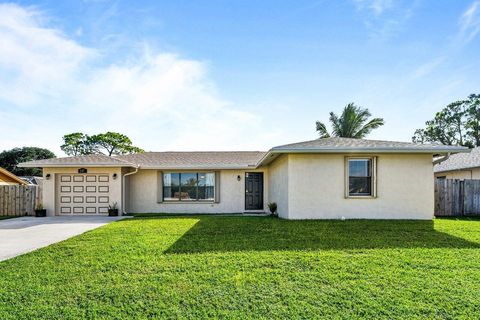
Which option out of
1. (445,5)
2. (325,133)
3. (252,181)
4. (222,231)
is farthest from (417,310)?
(325,133)

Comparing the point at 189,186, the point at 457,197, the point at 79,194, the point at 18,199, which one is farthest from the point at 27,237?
the point at 457,197

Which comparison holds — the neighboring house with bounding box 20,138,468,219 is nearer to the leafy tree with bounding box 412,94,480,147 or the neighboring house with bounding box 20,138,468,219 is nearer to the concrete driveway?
the concrete driveway

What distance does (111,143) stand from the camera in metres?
43.8

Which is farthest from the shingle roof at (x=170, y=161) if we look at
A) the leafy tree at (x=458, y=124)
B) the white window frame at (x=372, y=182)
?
the leafy tree at (x=458, y=124)

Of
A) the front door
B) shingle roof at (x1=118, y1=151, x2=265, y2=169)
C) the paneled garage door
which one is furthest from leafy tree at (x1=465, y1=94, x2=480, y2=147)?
the paneled garage door

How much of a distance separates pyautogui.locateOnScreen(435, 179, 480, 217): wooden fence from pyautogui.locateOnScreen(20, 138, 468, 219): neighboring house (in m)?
3.86

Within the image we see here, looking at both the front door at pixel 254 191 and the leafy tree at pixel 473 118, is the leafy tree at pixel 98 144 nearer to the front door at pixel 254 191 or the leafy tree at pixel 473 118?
the front door at pixel 254 191

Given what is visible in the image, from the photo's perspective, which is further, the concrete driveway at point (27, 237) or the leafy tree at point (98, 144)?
the leafy tree at point (98, 144)

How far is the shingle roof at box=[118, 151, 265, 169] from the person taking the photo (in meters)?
14.0

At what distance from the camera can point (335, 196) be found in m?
10.1

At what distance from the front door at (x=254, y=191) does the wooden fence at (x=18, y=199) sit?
9.90 meters

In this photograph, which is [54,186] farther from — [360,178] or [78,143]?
[78,143]

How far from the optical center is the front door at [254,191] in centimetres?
1493

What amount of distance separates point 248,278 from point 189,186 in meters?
10.7
